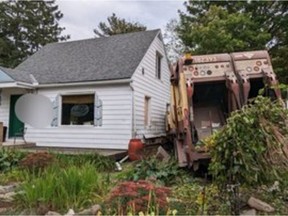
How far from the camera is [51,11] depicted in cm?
3297

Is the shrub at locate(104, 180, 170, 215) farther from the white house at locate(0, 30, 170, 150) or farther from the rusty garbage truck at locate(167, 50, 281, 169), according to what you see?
the white house at locate(0, 30, 170, 150)

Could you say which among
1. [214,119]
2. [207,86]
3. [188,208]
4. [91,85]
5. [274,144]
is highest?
[91,85]

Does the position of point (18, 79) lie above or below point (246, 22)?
below

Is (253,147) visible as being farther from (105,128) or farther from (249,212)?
(105,128)

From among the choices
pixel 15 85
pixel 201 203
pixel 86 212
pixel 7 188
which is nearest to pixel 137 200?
pixel 86 212

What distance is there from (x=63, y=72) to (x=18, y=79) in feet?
5.89

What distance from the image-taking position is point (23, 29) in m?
30.3

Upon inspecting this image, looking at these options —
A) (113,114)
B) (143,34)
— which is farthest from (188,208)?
(143,34)

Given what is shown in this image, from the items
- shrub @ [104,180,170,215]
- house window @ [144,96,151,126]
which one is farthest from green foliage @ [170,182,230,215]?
house window @ [144,96,151,126]

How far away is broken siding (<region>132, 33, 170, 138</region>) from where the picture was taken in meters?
12.1

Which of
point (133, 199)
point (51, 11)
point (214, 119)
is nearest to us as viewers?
point (133, 199)

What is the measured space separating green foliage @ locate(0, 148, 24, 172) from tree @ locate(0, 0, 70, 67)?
22.1 metres

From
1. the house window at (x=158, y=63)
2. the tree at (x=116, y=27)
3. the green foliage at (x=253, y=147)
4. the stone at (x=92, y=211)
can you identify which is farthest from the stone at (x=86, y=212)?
the tree at (x=116, y=27)

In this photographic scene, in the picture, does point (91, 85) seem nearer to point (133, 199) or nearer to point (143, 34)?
point (143, 34)
